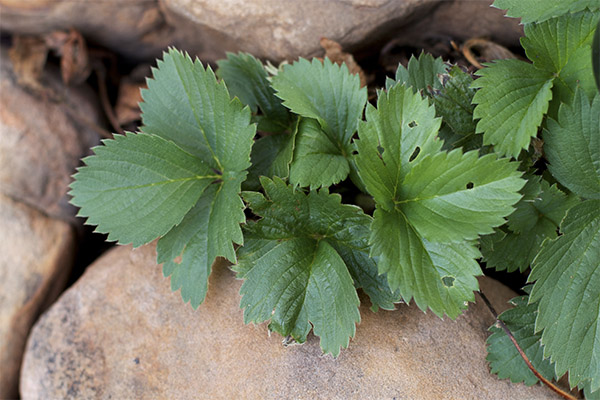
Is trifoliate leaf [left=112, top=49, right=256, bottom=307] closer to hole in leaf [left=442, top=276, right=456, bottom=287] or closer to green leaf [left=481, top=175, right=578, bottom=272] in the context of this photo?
hole in leaf [left=442, top=276, right=456, bottom=287]

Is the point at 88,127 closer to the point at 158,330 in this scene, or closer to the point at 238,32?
the point at 238,32

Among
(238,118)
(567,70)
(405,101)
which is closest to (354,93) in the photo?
(405,101)

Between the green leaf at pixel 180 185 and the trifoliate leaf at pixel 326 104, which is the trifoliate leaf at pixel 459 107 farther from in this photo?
the green leaf at pixel 180 185

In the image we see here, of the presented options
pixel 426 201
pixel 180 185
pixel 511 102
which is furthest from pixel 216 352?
pixel 511 102

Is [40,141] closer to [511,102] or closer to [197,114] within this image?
[197,114]

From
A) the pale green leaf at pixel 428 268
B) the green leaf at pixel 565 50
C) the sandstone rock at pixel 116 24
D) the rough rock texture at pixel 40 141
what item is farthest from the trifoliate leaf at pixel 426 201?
the rough rock texture at pixel 40 141

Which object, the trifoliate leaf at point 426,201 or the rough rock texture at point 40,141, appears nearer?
the trifoliate leaf at point 426,201
